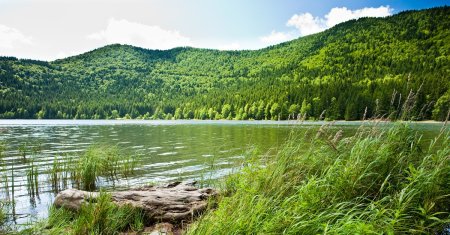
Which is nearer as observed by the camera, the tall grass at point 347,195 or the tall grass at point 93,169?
the tall grass at point 347,195

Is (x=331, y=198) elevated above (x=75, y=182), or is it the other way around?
(x=331, y=198)

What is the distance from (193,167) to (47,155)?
10911mm

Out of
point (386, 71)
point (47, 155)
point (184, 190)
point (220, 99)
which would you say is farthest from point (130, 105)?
point (184, 190)

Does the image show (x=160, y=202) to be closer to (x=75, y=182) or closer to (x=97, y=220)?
(x=97, y=220)

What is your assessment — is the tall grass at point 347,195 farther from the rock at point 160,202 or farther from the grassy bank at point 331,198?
the rock at point 160,202

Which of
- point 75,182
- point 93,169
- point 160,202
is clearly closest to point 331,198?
point 160,202

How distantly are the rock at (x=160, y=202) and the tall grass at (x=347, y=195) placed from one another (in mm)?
1896

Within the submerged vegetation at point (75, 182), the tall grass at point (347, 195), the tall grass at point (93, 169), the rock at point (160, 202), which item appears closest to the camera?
the tall grass at point (347, 195)

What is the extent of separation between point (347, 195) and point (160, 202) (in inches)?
191

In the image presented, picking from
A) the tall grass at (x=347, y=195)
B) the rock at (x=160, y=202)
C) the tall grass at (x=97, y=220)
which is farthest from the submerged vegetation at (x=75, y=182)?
the tall grass at (x=347, y=195)

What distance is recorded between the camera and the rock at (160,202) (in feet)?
27.5

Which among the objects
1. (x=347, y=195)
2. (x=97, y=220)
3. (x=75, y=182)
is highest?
(x=347, y=195)

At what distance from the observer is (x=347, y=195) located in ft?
20.7

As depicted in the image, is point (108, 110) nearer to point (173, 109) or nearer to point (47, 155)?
point (173, 109)
